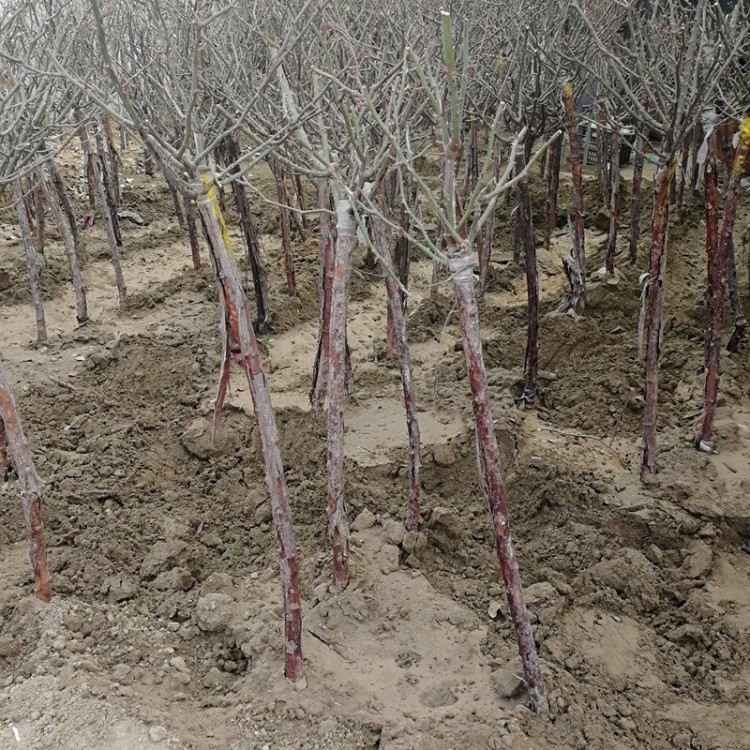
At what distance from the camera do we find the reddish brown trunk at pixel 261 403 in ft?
9.50

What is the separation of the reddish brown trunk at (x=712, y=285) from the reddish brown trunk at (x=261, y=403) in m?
3.38

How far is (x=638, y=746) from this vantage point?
3244mm

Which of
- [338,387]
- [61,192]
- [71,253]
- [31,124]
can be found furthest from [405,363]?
[61,192]

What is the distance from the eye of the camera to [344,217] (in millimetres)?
3576

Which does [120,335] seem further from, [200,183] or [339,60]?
[200,183]

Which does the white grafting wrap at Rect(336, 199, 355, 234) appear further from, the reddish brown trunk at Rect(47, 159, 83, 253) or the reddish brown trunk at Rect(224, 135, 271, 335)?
the reddish brown trunk at Rect(47, 159, 83, 253)

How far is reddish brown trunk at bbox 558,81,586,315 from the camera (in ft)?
21.4

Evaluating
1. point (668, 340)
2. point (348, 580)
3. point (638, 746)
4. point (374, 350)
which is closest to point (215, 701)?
point (348, 580)

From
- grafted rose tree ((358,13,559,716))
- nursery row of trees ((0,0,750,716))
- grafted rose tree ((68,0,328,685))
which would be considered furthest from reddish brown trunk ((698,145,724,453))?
grafted rose tree ((68,0,328,685))

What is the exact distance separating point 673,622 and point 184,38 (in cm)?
632

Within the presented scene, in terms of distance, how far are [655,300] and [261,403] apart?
2835mm

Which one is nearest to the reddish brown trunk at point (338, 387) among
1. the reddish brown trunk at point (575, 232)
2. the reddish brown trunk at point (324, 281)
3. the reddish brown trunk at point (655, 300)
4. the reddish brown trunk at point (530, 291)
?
the reddish brown trunk at point (324, 281)

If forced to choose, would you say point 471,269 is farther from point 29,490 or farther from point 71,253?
point 71,253

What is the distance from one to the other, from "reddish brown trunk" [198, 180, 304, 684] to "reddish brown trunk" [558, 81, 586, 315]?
455 cm
